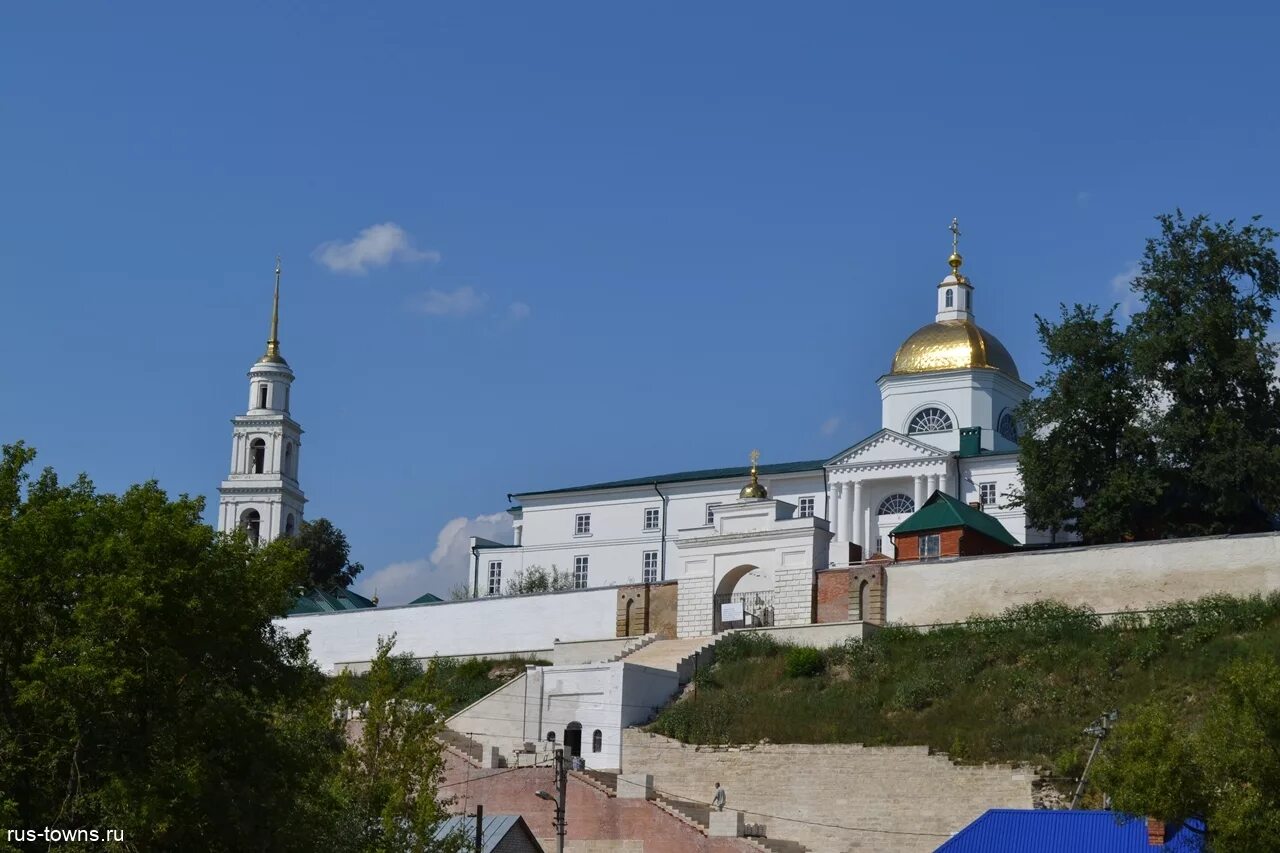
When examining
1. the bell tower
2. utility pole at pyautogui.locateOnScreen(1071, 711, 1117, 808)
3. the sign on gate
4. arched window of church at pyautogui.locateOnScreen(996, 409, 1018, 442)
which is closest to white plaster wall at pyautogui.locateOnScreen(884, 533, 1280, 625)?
the sign on gate

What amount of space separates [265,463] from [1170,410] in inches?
1508

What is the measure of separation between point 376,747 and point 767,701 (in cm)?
1157

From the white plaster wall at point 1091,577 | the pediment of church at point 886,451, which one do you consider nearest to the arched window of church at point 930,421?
the pediment of church at point 886,451

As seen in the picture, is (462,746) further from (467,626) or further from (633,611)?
(467,626)

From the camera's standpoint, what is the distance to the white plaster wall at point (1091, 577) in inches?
1800

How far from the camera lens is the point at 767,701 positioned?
150 ft

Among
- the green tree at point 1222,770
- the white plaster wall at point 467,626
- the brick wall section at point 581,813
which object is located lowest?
the brick wall section at point 581,813

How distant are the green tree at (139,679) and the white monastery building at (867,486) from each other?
2802cm

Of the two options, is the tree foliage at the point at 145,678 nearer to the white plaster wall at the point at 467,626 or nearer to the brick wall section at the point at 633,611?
the brick wall section at the point at 633,611

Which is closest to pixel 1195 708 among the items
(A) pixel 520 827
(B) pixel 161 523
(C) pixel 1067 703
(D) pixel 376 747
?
(C) pixel 1067 703

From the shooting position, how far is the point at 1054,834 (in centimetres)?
3319

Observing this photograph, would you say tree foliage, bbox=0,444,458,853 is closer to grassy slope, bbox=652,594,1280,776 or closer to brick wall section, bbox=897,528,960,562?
grassy slope, bbox=652,594,1280,776

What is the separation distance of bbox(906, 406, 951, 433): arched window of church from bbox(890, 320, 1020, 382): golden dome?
4.53 ft

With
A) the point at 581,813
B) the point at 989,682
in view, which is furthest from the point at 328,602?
the point at 989,682
